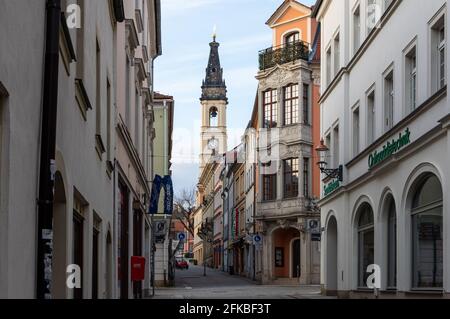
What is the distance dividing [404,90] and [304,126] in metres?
29.5

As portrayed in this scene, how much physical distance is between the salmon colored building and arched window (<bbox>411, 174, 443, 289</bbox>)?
28690mm

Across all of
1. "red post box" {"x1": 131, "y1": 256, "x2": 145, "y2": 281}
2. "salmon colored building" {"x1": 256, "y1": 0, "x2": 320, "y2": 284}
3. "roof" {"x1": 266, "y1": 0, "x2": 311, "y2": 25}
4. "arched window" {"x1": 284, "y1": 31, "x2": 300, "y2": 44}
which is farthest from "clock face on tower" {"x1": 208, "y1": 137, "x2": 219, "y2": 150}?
"red post box" {"x1": 131, "y1": 256, "x2": 145, "y2": 281}

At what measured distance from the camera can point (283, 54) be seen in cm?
5131

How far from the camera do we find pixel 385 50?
75.4 ft

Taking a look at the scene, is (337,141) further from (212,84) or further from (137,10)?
(212,84)

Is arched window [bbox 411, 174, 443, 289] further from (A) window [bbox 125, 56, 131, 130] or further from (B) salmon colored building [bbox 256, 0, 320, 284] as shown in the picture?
(B) salmon colored building [bbox 256, 0, 320, 284]

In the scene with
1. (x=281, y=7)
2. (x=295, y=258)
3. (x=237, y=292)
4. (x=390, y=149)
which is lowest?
(x=237, y=292)

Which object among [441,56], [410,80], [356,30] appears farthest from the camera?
[356,30]

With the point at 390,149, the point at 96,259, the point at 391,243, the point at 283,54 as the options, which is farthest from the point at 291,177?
the point at 96,259

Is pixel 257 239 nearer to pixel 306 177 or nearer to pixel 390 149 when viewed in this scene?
pixel 306 177

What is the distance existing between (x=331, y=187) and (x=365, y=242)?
4874mm
